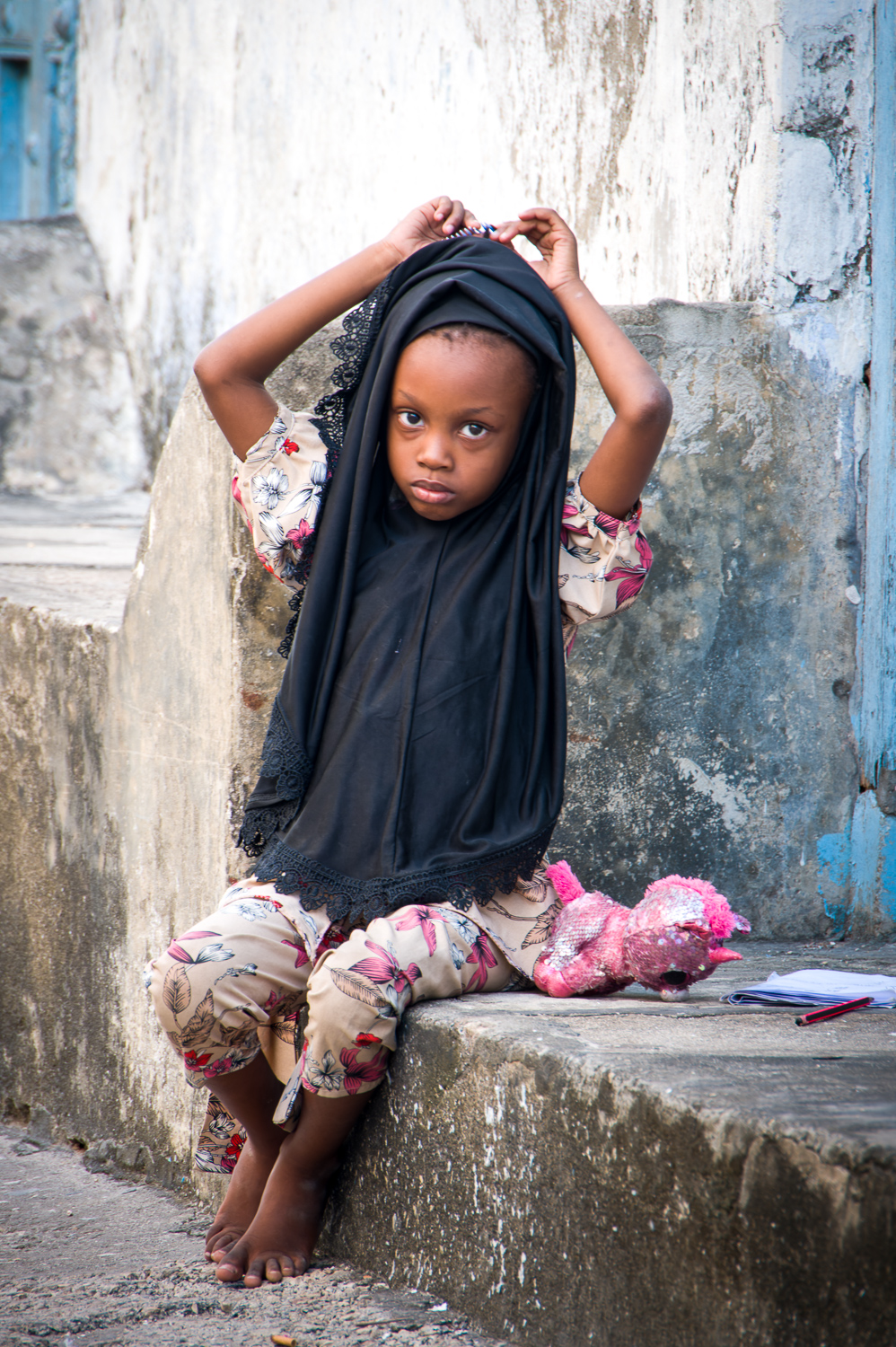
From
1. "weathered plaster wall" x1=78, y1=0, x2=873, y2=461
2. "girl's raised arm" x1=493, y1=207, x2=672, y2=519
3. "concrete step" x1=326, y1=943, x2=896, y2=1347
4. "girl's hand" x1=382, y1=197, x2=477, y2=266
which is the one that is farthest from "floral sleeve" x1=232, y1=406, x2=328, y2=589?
"weathered plaster wall" x1=78, y1=0, x2=873, y2=461

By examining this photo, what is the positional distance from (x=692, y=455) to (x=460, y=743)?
1.01 m

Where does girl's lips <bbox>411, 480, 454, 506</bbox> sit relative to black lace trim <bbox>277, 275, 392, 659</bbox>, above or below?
below

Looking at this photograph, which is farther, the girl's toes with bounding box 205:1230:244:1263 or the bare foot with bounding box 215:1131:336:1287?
the girl's toes with bounding box 205:1230:244:1263

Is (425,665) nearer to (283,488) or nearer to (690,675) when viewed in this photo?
(283,488)

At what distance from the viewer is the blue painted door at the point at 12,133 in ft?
34.5

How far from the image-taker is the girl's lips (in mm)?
2141

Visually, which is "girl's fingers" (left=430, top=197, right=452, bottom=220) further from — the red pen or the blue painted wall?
the red pen

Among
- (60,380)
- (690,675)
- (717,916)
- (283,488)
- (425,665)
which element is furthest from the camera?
(60,380)

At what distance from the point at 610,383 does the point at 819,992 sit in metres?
1.04

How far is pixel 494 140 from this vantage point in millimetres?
3984

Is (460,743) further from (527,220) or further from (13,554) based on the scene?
(13,554)

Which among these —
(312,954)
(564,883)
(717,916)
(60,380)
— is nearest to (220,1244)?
(312,954)

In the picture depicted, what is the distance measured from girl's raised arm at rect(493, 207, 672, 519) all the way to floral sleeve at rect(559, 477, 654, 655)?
0.02 meters

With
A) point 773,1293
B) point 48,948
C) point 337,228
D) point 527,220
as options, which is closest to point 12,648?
point 48,948
